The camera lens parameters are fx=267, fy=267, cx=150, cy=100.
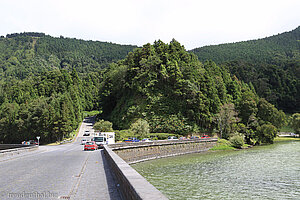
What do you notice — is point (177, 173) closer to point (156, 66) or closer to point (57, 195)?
point (57, 195)

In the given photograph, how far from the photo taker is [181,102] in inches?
3450

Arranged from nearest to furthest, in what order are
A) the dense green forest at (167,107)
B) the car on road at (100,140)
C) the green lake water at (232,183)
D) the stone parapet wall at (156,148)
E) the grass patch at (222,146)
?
the green lake water at (232,183), the stone parapet wall at (156,148), the car on road at (100,140), the grass patch at (222,146), the dense green forest at (167,107)

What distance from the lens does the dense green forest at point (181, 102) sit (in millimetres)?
80250

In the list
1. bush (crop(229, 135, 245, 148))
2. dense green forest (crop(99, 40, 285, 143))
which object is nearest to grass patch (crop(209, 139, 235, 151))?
bush (crop(229, 135, 245, 148))

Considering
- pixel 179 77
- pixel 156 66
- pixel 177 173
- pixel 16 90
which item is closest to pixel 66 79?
pixel 16 90

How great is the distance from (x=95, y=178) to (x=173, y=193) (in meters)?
9.36

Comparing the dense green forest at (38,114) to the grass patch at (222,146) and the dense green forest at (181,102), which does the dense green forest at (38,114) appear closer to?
the dense green forest at (181,102)

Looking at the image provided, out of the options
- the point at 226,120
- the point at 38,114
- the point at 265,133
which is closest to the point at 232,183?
the point at 226,120

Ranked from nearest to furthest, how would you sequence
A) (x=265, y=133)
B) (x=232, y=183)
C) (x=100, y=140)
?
(x=232, y=183), (x=100, y=140), (x=265, y=133)

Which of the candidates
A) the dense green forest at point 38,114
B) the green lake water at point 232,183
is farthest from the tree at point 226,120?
the dense green forest at point 38,114

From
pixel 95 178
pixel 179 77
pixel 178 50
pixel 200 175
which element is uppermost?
pixel 178 50

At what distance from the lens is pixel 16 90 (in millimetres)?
117500

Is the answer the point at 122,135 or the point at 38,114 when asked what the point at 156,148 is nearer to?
the point at 122,135

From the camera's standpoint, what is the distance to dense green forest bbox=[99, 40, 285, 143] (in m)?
80.2
